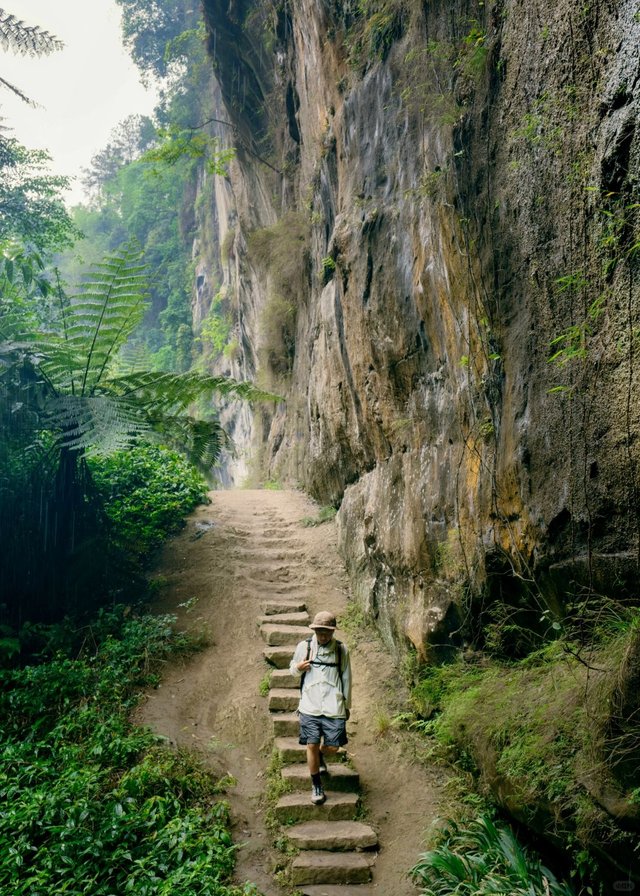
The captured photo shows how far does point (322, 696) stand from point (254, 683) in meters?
1.83

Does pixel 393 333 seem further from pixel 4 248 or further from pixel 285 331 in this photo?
pixel 285 331

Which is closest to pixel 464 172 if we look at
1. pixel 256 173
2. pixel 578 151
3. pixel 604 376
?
pixel 578 151

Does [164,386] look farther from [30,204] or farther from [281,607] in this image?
[30,204]

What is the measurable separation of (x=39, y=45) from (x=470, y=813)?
29.4ft

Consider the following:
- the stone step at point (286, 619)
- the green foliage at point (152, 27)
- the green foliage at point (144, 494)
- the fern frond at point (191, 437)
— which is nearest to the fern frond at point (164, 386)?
the fern frond at point (191, 437)

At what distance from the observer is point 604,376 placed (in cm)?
382

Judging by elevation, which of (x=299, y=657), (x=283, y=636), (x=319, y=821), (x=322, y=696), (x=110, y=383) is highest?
(x=110, y=383)

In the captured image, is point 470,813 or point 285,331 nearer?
point 470,813

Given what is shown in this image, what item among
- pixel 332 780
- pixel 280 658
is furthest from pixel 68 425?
pixel 332 780

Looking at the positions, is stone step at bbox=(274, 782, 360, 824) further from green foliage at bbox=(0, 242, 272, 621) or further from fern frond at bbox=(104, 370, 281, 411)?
fern frond at bbox=(104, 370, 281, 411)

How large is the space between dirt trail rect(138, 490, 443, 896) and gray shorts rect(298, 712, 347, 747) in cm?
66

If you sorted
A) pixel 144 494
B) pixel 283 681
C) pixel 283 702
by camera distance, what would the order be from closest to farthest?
pixel 283 702, pixel 283 681, pixel 144 494

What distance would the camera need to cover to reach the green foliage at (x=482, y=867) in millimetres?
3791

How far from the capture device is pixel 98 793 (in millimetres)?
5129
